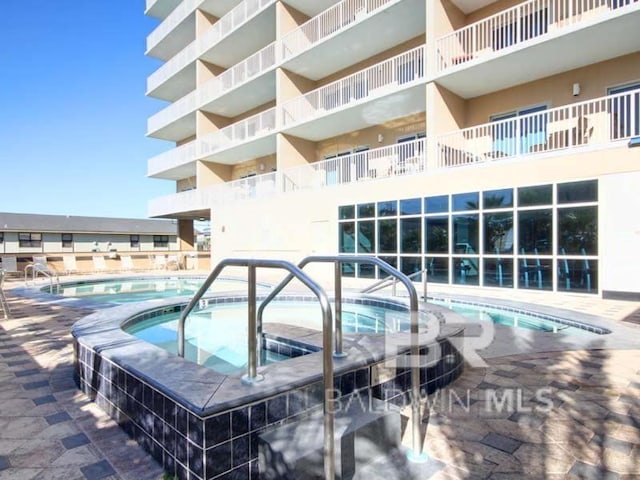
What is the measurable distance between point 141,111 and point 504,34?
26665 millimetres

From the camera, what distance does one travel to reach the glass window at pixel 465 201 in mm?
10406

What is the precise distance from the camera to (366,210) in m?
12.9

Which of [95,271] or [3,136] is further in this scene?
[3,136]

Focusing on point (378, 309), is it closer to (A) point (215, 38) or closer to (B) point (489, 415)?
(B) point (489, 415)

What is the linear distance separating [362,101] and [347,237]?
468cm

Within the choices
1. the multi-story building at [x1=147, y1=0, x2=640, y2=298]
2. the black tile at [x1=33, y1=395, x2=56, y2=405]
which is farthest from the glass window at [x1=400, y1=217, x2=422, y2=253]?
the black tile at [x1=33, y1=395, x2=56, y2=405]

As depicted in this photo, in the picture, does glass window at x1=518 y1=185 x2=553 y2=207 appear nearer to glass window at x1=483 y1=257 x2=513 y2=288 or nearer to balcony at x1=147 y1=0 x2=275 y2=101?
glass window at x1=483 y1=257 x2=513 y2=288

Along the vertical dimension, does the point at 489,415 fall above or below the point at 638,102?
below

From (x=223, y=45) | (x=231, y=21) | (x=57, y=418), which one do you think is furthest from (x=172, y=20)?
(x=57, y=418)

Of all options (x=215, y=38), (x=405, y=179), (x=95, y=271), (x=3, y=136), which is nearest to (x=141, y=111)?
(x=3, y=136)

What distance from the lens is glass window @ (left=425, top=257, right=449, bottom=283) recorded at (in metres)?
11.1

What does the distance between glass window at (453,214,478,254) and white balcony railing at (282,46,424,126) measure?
15.0ft

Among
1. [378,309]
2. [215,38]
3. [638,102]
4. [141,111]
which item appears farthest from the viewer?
[141,111]

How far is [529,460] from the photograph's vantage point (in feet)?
7.26
